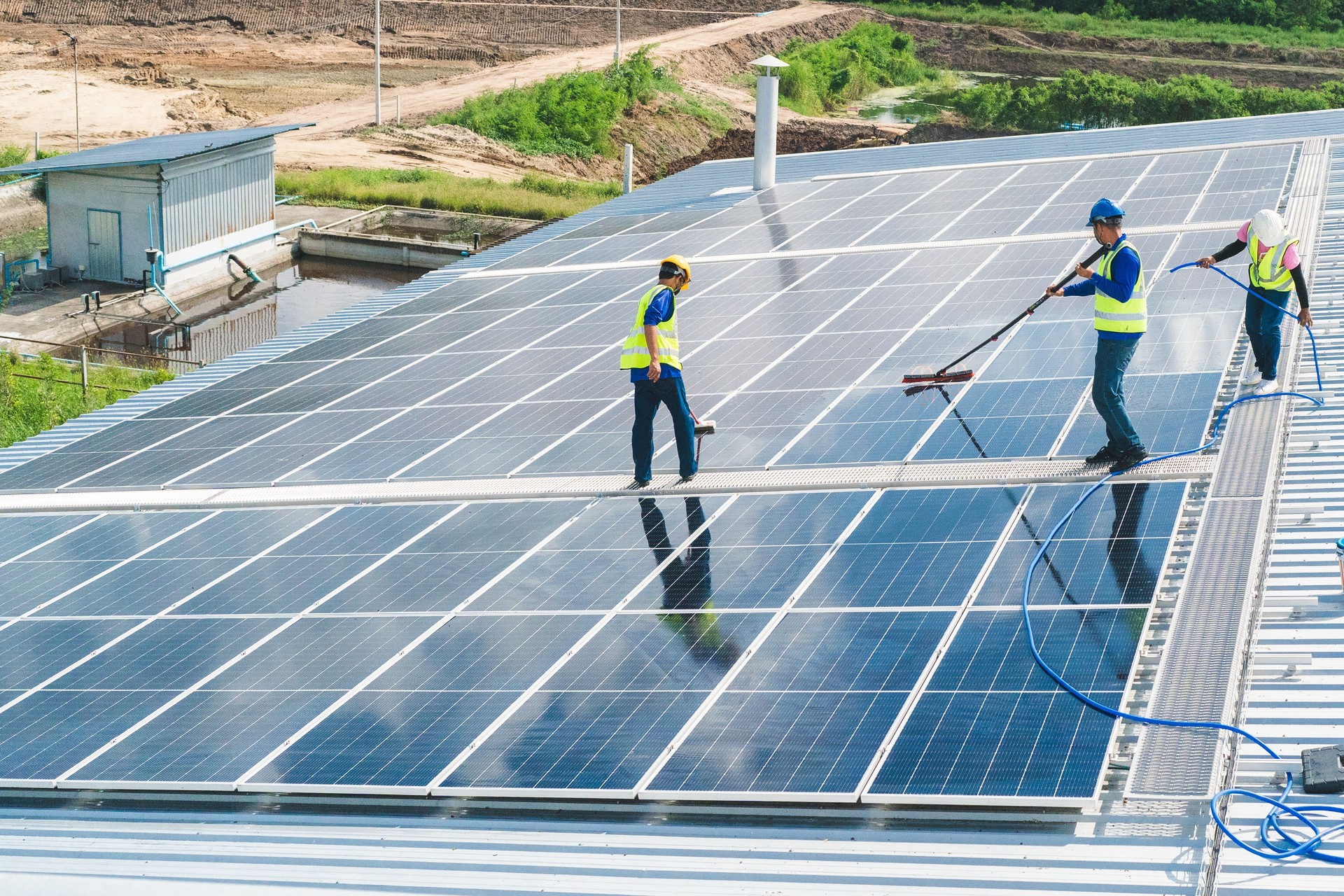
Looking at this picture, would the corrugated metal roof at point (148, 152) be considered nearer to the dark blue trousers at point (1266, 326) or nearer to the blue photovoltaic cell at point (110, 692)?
the blue photovoltaic cell at point (110, 692)

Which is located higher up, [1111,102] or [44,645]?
[1111,102]

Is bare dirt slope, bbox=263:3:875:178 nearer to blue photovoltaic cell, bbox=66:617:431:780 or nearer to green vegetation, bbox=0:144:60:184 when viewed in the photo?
green vegetation, bbox=0:144:60:184

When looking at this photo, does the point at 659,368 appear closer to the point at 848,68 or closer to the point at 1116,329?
the point at 1116,329

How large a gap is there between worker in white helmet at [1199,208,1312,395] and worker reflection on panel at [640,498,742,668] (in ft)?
19.5

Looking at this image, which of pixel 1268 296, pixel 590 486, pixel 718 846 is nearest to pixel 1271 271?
pixel 1268 296

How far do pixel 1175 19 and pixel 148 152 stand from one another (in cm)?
9338

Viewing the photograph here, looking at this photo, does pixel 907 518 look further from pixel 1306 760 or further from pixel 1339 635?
pixel 1306 760

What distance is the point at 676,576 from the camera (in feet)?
36.6

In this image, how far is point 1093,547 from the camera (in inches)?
412

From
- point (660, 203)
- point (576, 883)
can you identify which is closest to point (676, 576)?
point (576, 883)

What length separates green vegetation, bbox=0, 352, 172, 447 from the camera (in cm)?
3328

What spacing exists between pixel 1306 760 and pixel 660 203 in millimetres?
24256

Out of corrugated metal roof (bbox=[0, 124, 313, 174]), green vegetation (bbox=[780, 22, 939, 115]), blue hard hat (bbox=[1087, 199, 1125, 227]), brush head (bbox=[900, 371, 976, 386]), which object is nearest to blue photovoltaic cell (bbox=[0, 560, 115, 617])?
brush head (bbox=[900, 371, 976, 386])

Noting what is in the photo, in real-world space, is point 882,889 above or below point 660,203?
below
